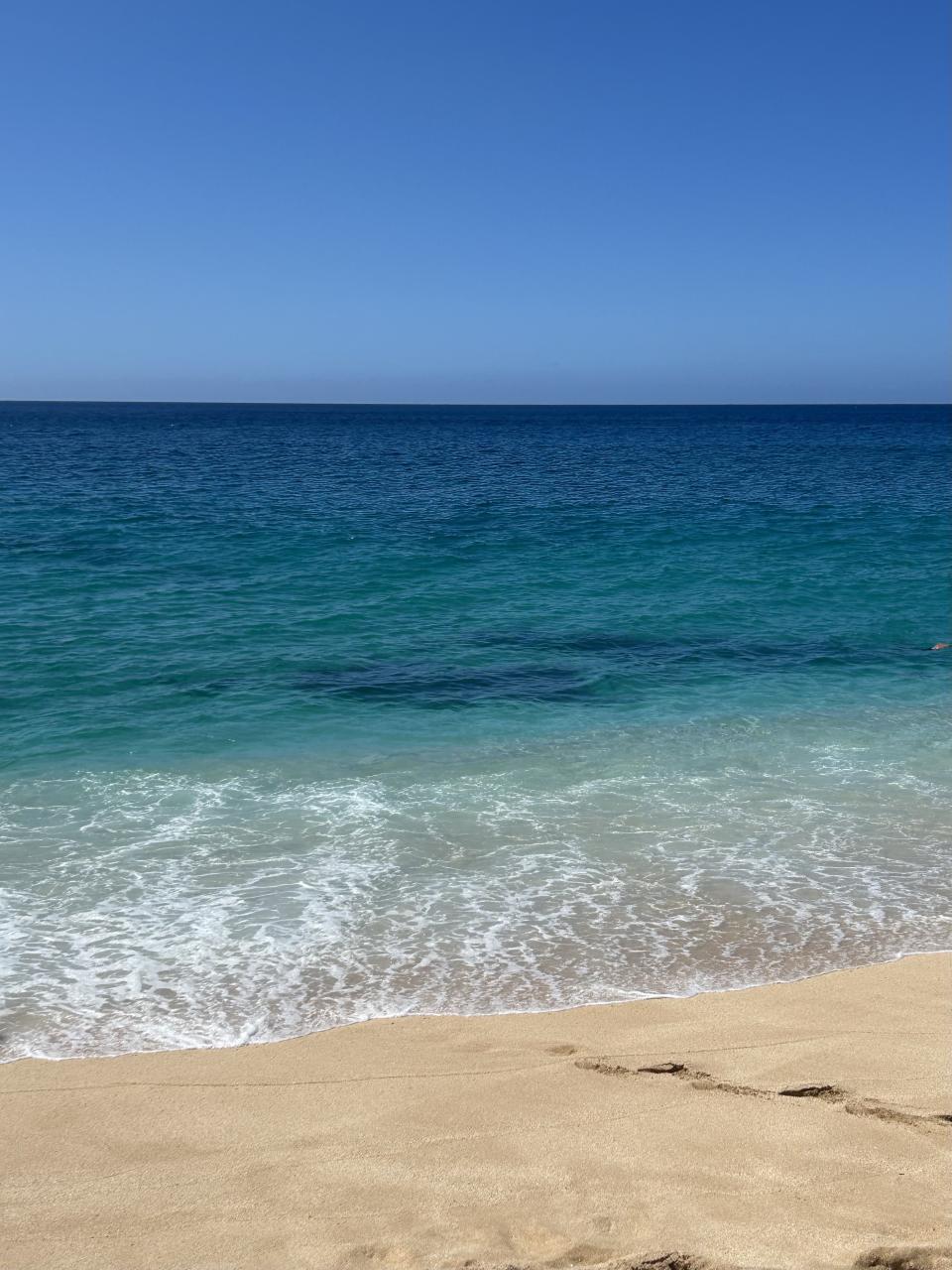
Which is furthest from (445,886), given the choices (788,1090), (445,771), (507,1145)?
(788,1090)

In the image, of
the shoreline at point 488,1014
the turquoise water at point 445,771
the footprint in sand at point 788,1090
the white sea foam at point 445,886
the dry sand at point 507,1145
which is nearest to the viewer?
the dry sand at point 507,1145

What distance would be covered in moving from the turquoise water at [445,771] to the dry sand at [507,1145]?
576 mm

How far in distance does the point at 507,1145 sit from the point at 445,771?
6.94 meters

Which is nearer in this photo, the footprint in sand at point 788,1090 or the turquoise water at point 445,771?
the footprint in sand at point 788,1090

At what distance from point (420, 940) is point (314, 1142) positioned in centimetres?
279

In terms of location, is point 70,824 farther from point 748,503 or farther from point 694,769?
point 748,503

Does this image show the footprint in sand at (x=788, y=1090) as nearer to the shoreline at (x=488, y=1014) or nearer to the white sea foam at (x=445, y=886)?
the shoreline at (x=488, y=1014)

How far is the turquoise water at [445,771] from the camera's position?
26.6 feet

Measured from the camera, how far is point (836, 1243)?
15.9ft

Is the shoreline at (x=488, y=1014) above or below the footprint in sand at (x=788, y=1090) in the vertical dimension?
below

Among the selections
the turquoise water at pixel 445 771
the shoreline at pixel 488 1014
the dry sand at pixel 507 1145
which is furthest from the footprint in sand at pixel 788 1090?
the turquoise water at pixel 445 771

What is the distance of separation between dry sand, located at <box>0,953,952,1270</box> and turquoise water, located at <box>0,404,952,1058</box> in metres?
0.58

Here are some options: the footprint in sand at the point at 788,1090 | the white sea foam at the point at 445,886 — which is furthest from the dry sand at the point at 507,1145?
the white sea foam at the point at 445,886

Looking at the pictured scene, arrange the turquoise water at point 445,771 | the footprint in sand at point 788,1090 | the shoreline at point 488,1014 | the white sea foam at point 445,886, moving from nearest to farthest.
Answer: the footprint in sand at point 788,1090, the shoreline at point 488,1014, the white sea foam at point 445,886, the turquoise water at point 445,771
